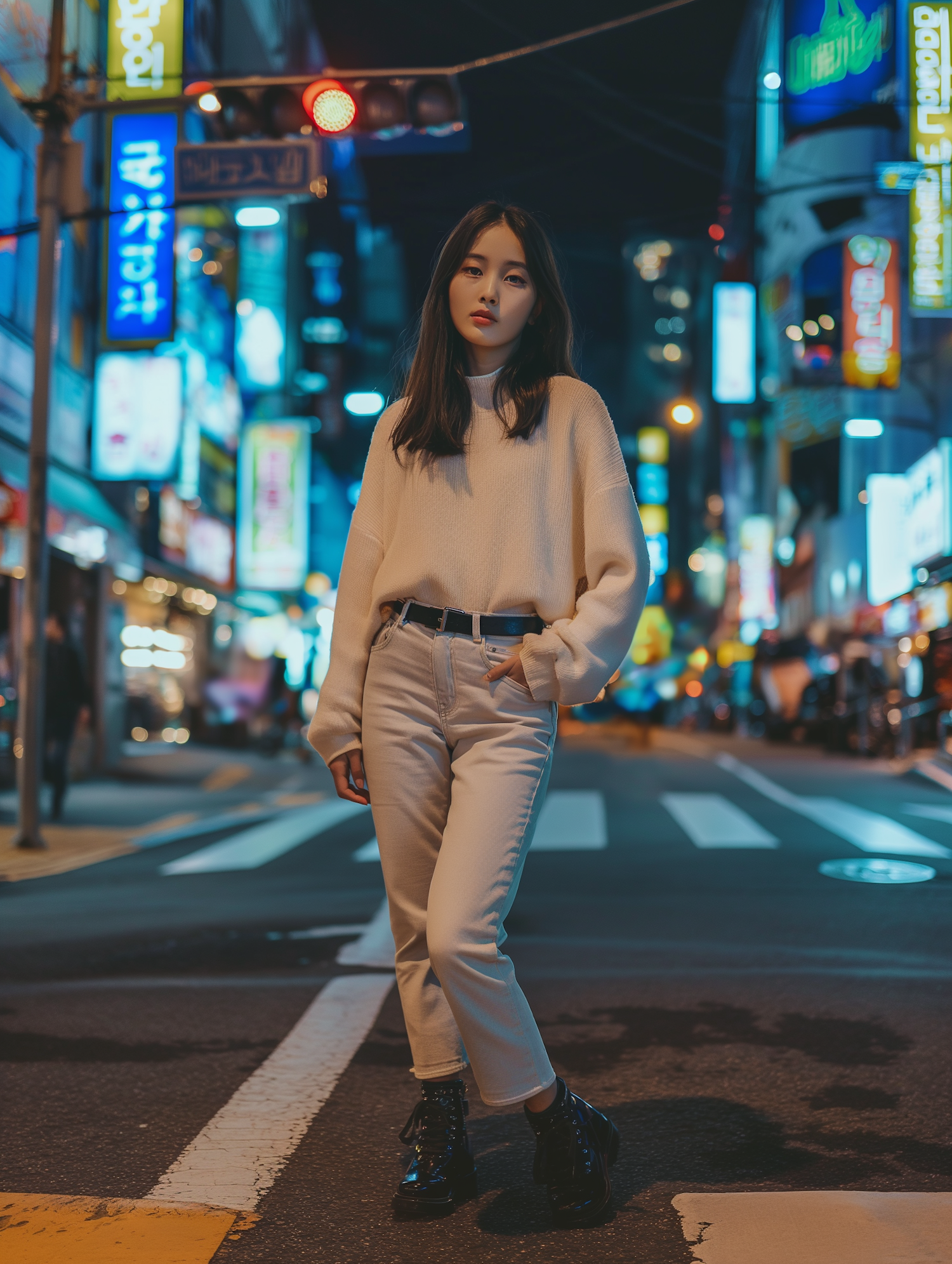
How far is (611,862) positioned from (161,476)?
487 inches

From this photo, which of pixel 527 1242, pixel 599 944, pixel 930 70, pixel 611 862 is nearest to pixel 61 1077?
pixel 527 1242

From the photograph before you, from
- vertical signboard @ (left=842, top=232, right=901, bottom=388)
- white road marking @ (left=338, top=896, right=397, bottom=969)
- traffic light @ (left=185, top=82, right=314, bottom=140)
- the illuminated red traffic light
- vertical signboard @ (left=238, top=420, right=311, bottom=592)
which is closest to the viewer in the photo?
white road marking @ (left=338, top=896, right=397, bottom=969)

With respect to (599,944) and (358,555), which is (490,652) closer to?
(358,555)

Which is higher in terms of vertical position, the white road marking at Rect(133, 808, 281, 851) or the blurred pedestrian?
the blurred pedestrian

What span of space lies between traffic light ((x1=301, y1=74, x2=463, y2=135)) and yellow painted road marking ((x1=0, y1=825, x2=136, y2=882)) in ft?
19.2

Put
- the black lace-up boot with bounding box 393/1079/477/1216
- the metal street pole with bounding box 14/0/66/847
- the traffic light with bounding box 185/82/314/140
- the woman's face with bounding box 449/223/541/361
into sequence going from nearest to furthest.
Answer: the black lace-up boot with bounding box 393/1079/477/1216 < the woman's face with bounding box 449/223/541/361 < the traffic light with bounding box 185/82/314/140 < the metal street pole with bounding box 14/0/66/847

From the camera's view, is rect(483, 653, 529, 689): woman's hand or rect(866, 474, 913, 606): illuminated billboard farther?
rect(866, 474, 913, 606): illuminated billboard

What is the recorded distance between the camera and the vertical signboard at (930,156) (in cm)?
1988

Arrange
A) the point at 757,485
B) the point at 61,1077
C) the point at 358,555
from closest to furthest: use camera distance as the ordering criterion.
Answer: the point at 358,555 < the point at 61,1077 < the point at 757,485

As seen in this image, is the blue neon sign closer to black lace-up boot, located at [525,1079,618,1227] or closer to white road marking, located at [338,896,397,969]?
white road marking, located at [338,896,397,969]

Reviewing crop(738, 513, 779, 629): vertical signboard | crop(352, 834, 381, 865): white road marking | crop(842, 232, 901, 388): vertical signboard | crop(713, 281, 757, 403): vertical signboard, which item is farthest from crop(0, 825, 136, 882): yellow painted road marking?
Answer: crop(738, 513, 779, 629): vertical signboard

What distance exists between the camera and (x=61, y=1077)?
367 centimetres

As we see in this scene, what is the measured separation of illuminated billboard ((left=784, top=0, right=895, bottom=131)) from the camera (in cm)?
2867

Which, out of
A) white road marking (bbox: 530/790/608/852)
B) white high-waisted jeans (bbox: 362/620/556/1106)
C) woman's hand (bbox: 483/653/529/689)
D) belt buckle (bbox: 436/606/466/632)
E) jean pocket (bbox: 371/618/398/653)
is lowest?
white road marking (bbox: 530/790/608/852)
